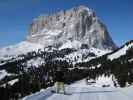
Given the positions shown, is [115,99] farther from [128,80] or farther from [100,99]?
[128,80]

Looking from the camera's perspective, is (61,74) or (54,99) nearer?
(54,99)

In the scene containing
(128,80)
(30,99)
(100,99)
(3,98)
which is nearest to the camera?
(30,99)

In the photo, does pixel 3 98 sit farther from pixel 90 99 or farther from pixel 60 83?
pixel 90 99

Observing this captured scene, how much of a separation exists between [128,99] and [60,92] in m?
9.50

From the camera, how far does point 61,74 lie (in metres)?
35.6

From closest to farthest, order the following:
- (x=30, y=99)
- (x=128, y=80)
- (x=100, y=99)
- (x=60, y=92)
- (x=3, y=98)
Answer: (x=30, y=99), (x=100, y=99), (x=60, y=92), (x=3, y=98), (x=128, y=80)

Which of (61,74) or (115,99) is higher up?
(61,74)

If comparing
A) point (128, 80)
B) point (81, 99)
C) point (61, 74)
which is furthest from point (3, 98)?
point (81, 99)

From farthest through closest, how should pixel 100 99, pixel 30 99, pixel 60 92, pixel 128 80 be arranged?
1. pixel 128 80
2. pixel 60 92
3. pixel 100 99
4. pixel 30 99

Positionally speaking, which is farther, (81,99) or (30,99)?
(81,99)

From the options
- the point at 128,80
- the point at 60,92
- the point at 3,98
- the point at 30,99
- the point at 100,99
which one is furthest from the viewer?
the point at 128,80

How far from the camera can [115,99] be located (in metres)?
26.3

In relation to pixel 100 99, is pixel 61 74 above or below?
above

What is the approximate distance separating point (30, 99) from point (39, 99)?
0.81m
